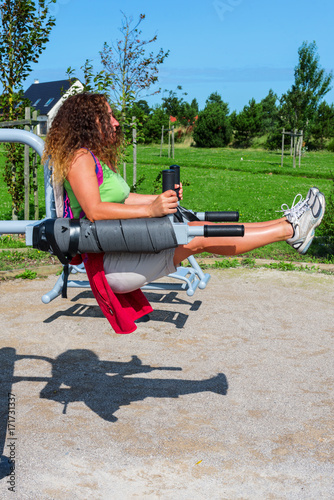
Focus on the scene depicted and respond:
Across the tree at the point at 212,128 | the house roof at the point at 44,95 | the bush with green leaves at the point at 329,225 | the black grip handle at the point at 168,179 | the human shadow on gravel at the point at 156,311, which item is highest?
the house roof at the point at 44,95

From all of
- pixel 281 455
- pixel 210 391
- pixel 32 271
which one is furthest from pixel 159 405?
pixel 32 271

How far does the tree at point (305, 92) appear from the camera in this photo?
28650 millimetres

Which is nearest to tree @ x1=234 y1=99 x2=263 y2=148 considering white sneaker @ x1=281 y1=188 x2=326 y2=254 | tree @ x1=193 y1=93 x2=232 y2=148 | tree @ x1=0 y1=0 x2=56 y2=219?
tree @ x1=193 y1=93 x2=232 y2=148

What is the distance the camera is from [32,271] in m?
7.43

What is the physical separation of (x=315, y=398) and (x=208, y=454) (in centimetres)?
110

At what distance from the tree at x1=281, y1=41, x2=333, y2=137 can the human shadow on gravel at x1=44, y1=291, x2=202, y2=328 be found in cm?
2399

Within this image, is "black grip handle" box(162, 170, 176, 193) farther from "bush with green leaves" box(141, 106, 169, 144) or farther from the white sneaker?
"bush with green leaves" box(141, 106, 169, 144)

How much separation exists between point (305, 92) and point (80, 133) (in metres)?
28.2

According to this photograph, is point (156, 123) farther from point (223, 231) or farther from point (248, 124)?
point (223, 231)

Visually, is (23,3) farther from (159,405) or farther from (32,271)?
(159,405)

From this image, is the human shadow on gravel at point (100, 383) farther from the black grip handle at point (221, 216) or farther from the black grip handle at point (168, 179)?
the black grip handle at point (168, 179)

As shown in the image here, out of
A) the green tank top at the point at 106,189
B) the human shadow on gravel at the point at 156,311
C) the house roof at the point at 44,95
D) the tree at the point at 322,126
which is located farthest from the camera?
the house roof at the point at 44,95

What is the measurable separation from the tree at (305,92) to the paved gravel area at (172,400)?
24.1 metres

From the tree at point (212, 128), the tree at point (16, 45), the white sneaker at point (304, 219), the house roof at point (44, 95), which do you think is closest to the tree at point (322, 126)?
the tree at point (212, 128)
